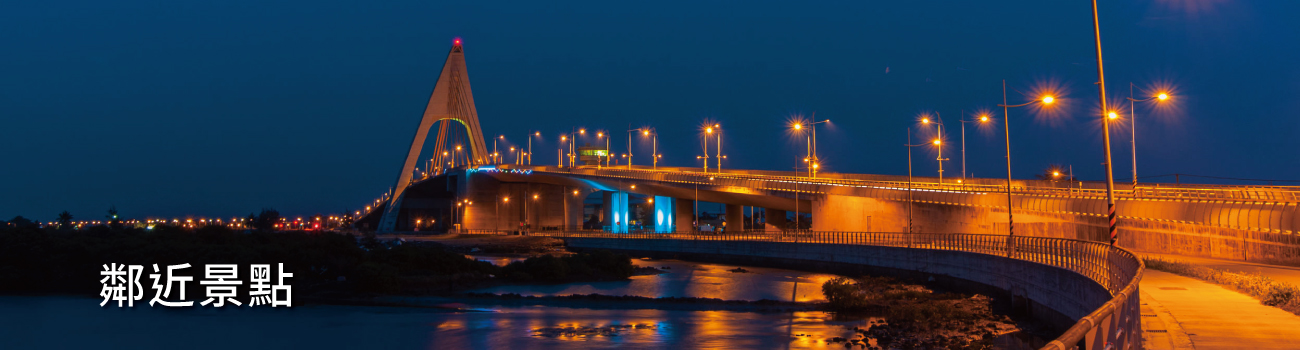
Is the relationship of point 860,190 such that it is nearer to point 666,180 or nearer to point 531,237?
point 666,180

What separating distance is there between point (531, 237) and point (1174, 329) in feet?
244

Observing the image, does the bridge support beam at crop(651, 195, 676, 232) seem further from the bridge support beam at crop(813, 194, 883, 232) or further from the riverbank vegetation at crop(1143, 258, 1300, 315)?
the riverbank vegetation at crop(1143, 258, 1300, 315)

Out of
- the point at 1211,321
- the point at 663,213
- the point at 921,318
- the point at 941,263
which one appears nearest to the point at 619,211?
the point at 663,213

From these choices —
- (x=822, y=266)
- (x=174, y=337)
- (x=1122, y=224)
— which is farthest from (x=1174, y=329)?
(x=822, y=266)

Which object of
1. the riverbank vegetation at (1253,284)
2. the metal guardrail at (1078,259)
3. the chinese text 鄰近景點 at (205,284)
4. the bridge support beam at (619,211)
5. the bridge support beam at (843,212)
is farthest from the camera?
the bridge support beam at (619,211)

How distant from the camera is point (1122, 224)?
1748 inches

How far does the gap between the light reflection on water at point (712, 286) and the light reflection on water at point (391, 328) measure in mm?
6495

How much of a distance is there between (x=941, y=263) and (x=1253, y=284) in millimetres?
20540

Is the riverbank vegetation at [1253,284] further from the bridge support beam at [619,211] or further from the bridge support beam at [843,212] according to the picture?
the bridge support beam at [619,211]

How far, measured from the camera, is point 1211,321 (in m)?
14.5

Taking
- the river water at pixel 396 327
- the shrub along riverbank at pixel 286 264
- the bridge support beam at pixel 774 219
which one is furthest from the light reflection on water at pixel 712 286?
the bridge support beam at pixel 774 219

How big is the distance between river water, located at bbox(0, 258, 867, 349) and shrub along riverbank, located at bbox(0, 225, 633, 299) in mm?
4872

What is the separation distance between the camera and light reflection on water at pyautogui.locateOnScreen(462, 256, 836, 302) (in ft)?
128

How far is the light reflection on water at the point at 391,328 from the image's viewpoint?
25.4 m
